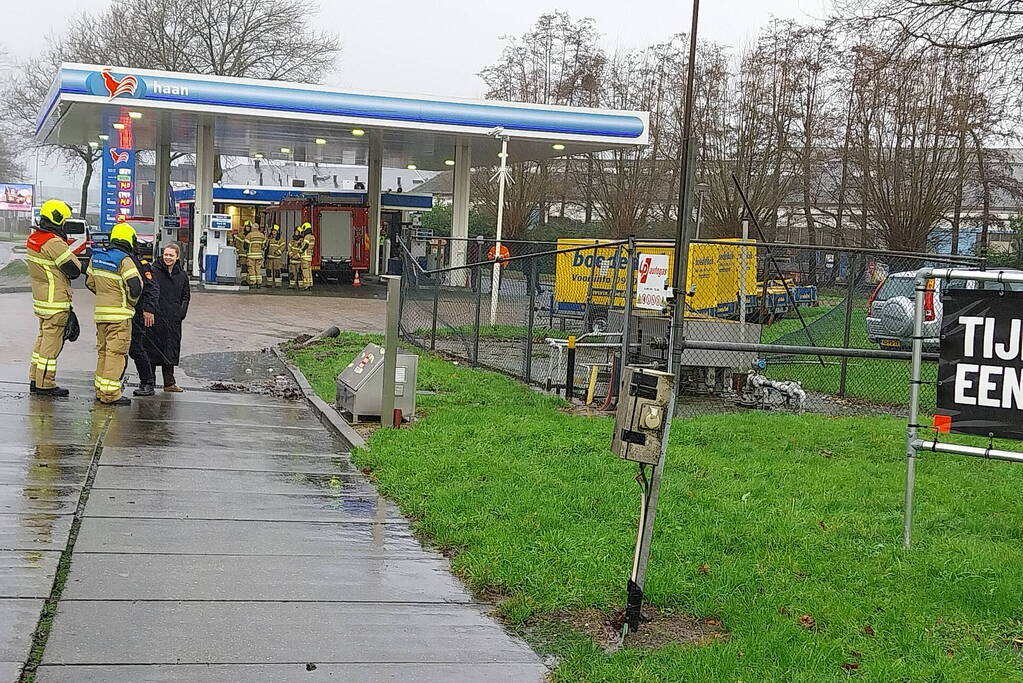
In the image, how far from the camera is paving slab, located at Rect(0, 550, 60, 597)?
5453 millimetres

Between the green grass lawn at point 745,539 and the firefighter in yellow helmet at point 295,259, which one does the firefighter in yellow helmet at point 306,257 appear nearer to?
the firefighter in yellow helmet at point 295,259

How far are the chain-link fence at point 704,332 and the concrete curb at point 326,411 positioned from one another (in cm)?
264

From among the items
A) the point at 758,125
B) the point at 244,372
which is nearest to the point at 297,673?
the point at 244,372

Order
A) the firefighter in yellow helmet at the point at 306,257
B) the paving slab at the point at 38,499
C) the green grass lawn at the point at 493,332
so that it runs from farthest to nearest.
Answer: the firefighter in yellow helmet at the point at 306,257
the green grass lawn at the point at 493,332
the paving slab at the point at 38,499

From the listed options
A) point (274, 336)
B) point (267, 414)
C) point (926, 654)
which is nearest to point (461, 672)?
point (926, 654)

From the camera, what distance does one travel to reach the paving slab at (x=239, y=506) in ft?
23.6

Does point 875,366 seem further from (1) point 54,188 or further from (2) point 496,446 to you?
(1) point 54,188

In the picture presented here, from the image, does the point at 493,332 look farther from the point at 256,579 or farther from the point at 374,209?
the point at 374,209

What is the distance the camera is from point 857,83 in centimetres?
3534

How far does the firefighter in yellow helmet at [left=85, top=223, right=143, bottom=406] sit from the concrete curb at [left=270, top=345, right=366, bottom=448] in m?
1.96

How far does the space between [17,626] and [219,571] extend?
121cm

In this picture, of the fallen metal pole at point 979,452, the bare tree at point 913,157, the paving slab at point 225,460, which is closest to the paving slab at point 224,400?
the paving slab at point 225,460

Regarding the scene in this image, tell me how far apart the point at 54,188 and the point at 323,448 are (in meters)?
120

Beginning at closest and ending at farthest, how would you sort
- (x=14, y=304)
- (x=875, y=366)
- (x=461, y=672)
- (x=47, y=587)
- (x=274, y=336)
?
(x=461, y=672), (x=47, y=587), (x=875, y=366), (x=274, y=336), (x=14, y=304)
